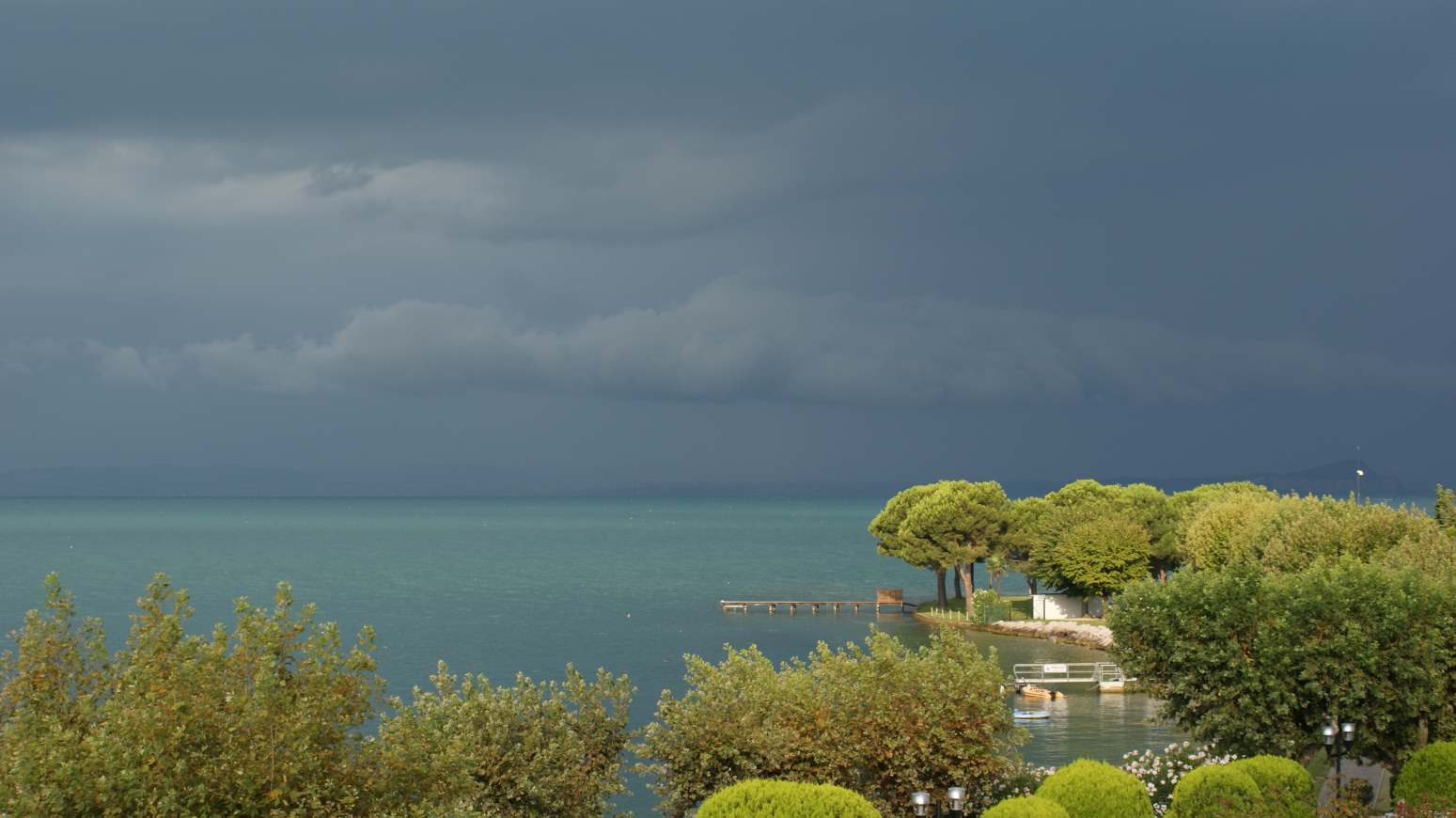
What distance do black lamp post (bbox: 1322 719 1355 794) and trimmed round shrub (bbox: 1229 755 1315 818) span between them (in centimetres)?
376

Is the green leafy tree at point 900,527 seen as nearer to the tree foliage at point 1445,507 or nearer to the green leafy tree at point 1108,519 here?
the green leafy tree at point 1108,519

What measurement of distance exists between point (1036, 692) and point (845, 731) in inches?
1424

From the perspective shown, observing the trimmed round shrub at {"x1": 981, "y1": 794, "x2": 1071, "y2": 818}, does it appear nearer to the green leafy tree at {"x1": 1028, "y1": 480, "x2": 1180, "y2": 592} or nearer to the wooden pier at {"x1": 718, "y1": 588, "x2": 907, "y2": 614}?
the green leafy tree at {"x1": 1028, "y1": 480, "x2": 1180, "y2": 592}

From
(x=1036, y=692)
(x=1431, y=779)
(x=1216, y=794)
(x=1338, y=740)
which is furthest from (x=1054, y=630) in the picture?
(x=1216, y=794)

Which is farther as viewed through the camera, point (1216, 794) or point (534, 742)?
point (534, 742)

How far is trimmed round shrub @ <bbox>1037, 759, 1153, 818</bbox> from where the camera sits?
1005 inches

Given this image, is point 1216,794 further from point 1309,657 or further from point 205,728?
point 205,728

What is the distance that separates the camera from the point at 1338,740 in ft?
108

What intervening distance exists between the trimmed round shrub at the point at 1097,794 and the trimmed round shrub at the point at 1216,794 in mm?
954

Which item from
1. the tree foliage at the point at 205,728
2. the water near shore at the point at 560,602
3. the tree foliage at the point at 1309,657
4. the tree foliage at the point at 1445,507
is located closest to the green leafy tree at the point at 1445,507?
the tree foliage at the point at 1445,507

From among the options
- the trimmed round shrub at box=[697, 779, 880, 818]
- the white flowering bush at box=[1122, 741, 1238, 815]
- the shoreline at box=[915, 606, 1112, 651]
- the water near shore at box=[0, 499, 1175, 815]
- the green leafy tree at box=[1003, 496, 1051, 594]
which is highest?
the green leafy tree at box=[1003, 496, 1051, 594]

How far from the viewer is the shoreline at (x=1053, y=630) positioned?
3162 inches

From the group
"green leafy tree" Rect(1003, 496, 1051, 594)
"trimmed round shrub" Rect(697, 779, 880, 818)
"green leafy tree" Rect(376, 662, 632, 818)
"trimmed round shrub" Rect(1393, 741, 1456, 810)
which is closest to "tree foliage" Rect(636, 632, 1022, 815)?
"green leafy tree" Rect(376, 662, 632, 818)

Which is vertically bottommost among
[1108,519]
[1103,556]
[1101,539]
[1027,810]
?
[1027,810]
